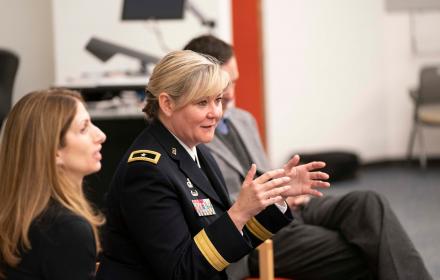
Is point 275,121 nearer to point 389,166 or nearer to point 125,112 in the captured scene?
point 389,166

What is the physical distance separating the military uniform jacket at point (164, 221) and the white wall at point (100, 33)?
3.30m

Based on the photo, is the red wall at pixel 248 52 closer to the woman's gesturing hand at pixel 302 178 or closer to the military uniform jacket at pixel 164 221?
the woman's gesturing hand at pixel 302 178

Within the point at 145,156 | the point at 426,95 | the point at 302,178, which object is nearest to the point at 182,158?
the point at 145,156

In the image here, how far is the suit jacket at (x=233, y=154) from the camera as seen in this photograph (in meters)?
3.01

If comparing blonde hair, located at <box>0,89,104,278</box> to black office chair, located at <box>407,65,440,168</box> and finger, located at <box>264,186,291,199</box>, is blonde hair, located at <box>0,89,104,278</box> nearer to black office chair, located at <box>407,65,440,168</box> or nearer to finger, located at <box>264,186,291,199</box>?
finger, located at <box>264,186,291,199</box>

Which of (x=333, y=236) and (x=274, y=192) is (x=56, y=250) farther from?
(x=333, y=236)

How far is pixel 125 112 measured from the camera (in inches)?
166

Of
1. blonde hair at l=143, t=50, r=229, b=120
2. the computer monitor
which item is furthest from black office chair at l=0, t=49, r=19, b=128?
blonde hair at l=143, t=50, r=229, b=120

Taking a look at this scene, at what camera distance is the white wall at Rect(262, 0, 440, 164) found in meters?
6.70

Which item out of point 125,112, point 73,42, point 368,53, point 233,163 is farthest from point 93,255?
point 368,53

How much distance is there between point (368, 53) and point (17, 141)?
5.46 m

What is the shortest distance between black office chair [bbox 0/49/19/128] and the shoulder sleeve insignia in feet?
12.0

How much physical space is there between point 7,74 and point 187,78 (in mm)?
3840

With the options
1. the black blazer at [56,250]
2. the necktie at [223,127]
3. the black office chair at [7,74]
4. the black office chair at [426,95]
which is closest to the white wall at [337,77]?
the black office chair at [426,95]
